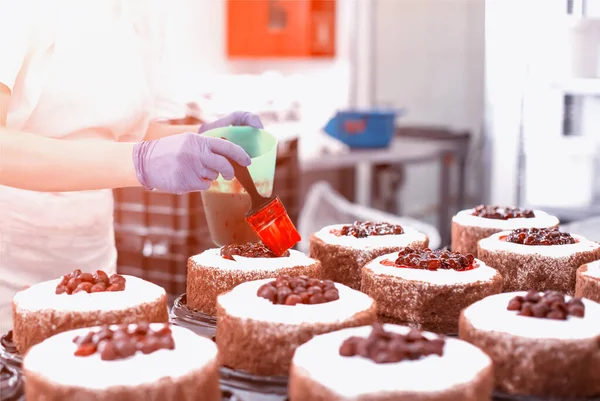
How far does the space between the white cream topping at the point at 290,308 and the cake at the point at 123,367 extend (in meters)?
0.13

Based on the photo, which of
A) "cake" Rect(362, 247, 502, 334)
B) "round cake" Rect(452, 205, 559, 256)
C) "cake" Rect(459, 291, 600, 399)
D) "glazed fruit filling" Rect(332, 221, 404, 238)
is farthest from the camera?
"round cake" Rect(452, 205, 559, 256)

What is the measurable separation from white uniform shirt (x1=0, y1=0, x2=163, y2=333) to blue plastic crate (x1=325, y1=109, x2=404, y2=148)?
2.50 m

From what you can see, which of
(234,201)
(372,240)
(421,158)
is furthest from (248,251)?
(421,158)

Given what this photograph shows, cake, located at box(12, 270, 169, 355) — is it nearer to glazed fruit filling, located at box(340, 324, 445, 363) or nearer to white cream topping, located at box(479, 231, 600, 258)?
glazed fruit filling, located at box(340, 324, 445, 363)

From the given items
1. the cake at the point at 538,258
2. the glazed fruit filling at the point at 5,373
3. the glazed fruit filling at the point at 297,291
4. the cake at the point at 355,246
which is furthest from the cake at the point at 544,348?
the glazed fruit filling at the point at 5,373

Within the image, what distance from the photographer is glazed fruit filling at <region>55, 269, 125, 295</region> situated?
4.54 feet

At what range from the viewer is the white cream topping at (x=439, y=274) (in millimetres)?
1493

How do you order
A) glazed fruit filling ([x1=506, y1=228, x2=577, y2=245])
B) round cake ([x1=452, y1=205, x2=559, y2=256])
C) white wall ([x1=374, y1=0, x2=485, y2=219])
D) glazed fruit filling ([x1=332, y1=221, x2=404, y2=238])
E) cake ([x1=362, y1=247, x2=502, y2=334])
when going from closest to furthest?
cake ([x1=362, y1=247, x2=502, y2=334]) < glazed fruit filling ([x1=506, y1=228, x2=577, y2=245]) < glazed fruit filling ([x1=332, y1=221, x2=404, y2=238]) < round cake ([x1=452, y1=205, x2=559, y2=256]) < white wall ([x1=374, y1=0, x2=485, y2=219])

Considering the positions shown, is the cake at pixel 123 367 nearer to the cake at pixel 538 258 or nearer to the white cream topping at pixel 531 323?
the white cream topping at pixel 531 323

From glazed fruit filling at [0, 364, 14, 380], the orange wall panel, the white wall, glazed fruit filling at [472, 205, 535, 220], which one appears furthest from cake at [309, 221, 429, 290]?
the white wall

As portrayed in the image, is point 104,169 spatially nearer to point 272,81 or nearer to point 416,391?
point 416,391

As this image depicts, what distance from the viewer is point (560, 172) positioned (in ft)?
11.0

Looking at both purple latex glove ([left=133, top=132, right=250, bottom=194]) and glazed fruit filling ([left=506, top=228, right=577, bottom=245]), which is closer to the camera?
purple latex glove ([left=133, top=132, right=250, bottom=194])

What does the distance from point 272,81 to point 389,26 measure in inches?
72.9
